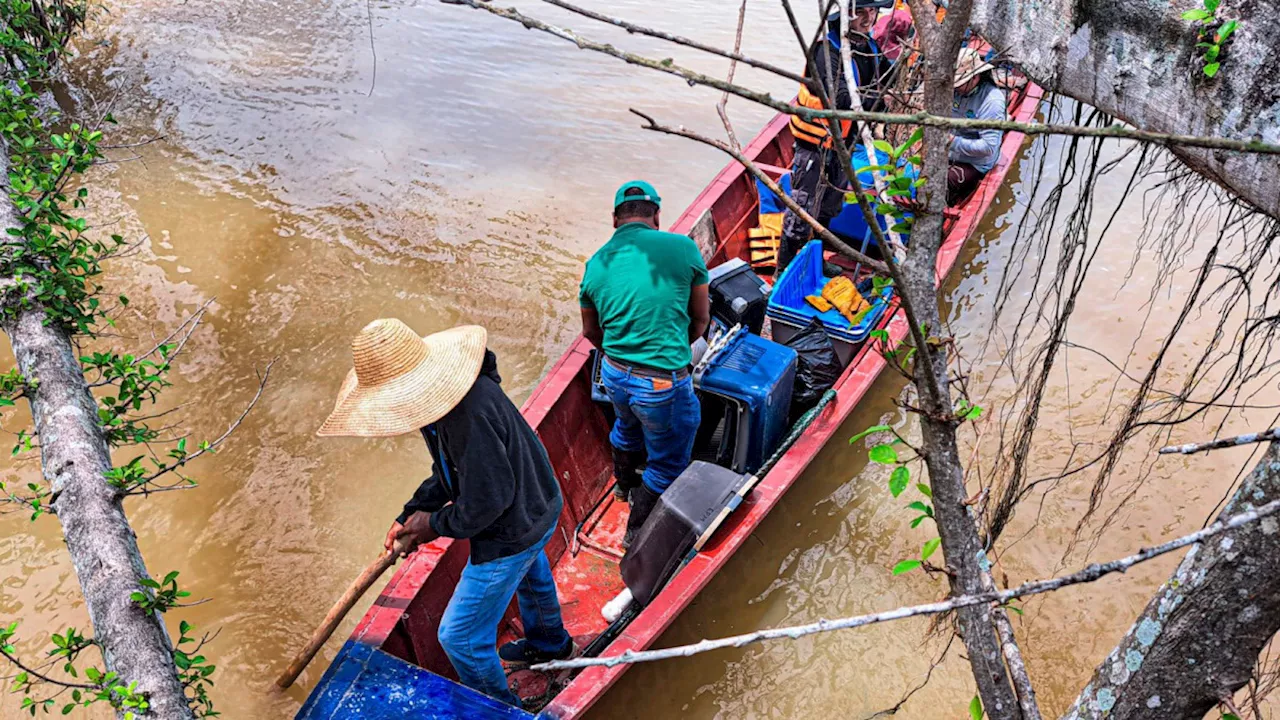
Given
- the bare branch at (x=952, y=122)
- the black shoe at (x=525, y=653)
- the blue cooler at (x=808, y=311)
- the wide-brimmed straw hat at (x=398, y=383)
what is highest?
the bare branch at (x=952, y=122)

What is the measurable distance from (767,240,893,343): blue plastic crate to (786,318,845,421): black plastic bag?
0.54 ft

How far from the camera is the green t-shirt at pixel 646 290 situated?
3.99m

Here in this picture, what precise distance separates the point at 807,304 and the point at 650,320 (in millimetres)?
2026

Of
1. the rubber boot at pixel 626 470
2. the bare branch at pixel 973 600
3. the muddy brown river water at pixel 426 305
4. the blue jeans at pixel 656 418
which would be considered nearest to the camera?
the bare branch at pixel 973 600

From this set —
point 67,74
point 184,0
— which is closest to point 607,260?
point 67,74

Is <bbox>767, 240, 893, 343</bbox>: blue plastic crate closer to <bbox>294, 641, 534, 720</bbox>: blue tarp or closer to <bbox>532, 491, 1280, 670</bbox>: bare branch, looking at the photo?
<bbox>294, 641, 534, 720</bbox>: blue tarp

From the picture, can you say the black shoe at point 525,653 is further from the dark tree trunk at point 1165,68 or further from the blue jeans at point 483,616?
the dark tree trunk at point 1165,68

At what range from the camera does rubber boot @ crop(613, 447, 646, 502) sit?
4750 mm

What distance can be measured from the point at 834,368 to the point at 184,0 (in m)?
11.2

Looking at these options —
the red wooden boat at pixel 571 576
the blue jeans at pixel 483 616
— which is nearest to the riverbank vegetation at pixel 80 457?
the red wooden boat at pixel 571 576

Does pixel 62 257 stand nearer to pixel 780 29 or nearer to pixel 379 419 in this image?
pixel 379 419

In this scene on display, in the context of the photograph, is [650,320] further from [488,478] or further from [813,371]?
[813,371]

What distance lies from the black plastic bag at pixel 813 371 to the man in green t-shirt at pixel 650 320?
105 cm

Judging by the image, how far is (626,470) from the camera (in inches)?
190
